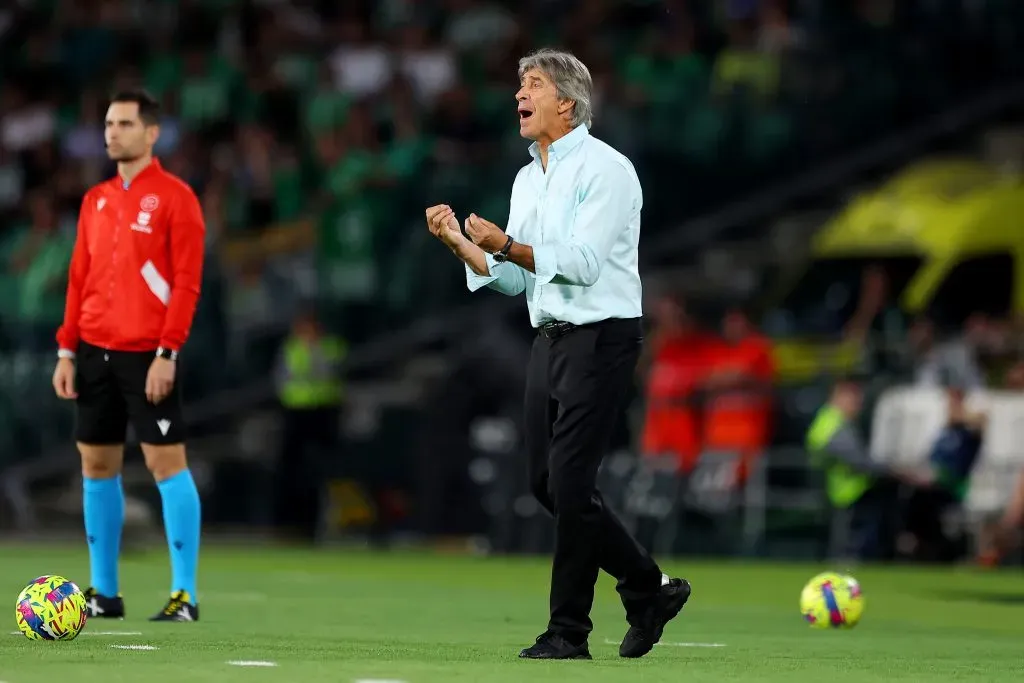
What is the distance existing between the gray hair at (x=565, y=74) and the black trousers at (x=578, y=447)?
85 cm

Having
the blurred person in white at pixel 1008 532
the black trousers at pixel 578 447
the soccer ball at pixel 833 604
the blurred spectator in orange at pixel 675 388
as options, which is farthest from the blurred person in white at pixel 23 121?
the black trousers at pixel 578 447

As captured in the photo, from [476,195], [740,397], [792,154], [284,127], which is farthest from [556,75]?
[284,127]

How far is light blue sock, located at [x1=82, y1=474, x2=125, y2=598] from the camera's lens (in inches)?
430

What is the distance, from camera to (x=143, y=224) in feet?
35.1

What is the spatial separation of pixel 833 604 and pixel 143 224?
400 centimetres

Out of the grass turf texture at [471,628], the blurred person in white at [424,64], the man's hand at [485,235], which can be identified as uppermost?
the blurred person in white at [424,64]

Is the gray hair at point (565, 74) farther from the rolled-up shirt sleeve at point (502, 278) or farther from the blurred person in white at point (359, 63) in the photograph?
the blurred person in white at point (359, 63)

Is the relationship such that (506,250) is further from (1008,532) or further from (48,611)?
(1008,532)

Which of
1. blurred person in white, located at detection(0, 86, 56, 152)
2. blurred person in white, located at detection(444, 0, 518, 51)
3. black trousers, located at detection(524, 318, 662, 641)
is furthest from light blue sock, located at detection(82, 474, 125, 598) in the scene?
blurred person in white, located at detection(0, 86, 56, 152)

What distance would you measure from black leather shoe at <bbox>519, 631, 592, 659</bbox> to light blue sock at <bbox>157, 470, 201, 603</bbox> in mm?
2574

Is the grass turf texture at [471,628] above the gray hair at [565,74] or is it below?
below

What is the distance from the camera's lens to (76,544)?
19859 mm

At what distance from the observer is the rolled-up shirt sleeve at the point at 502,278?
8891mm

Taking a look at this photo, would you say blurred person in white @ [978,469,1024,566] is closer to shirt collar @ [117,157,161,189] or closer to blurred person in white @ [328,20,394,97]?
blurred person in white @ [328,20,394,97]
